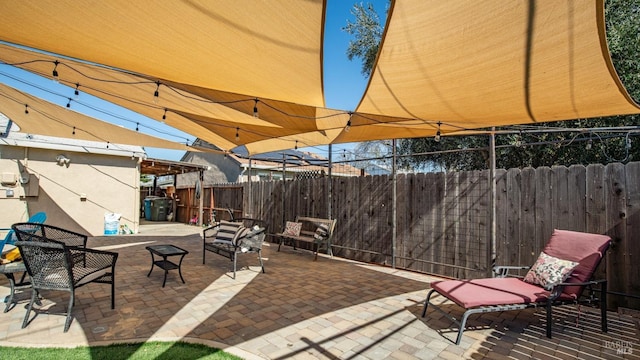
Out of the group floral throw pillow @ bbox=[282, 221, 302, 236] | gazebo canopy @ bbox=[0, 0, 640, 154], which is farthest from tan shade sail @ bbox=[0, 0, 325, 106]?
floral throw pillow @ bbox=[282, 221, 302, 236]

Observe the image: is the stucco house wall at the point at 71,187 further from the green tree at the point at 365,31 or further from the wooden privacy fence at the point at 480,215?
the green tree at the point at 365,31

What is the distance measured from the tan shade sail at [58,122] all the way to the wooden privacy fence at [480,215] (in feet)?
15.3

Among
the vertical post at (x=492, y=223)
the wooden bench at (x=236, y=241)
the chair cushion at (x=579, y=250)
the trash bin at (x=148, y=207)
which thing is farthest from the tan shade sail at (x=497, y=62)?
the trash bin at (x=148, y=207)

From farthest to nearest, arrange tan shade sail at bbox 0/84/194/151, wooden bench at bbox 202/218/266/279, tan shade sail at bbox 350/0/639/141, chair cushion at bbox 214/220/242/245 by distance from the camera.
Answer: chair cushion at bbox 214/220/242/245 < wooden bench at bbox 202/218/266/279 < tan shade sail at bbox 0/84/194/151 < tan shade sail at bbox 350/0/639/141

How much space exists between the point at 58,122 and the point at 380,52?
23.2 ft

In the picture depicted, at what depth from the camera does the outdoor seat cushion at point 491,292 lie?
10.5 feet

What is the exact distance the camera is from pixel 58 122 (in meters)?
6.48

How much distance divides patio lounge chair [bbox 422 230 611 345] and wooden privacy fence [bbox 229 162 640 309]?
53 cm

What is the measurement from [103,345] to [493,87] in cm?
445

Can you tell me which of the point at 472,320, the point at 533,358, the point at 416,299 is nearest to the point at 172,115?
the point at 416,299

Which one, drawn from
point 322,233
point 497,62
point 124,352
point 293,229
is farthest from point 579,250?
point 293,229

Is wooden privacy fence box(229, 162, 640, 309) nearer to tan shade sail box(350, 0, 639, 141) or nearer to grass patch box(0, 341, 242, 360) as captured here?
tan shade sail box(350, 0, 639, 141)

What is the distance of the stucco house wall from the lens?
8297 millimetres

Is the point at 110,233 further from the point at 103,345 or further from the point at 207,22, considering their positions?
the point at 207,22
